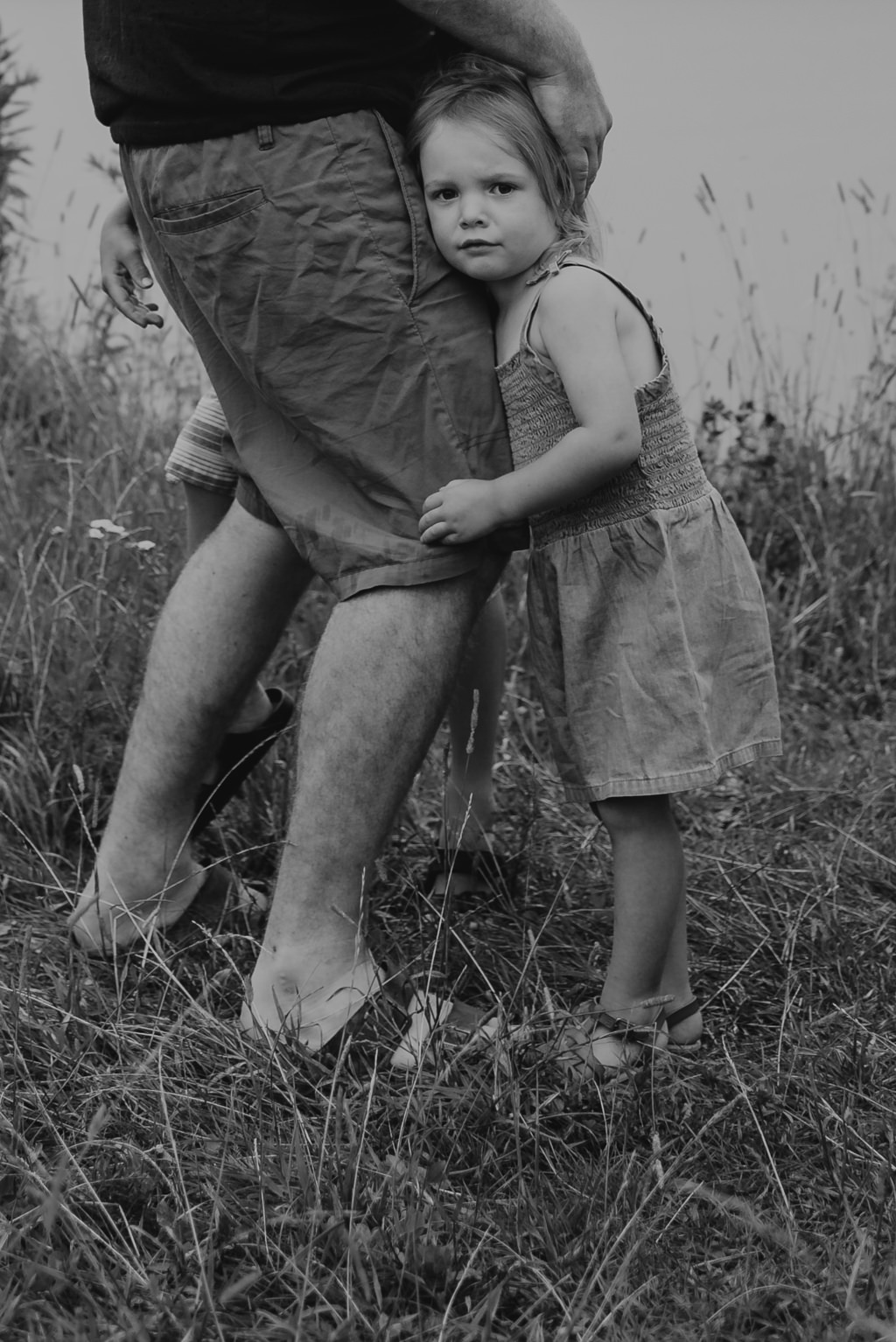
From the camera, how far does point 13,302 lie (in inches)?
186

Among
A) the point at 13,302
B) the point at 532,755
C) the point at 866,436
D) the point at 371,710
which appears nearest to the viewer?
the point at 371,710

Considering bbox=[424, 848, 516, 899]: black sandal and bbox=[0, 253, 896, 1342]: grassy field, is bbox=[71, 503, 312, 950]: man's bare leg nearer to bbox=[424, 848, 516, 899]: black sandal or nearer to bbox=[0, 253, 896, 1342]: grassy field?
bbox=[0, 253, 896, 1342]: grassy field

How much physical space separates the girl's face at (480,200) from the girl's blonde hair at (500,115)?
11 millimetres

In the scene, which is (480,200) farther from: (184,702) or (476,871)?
(476,871)

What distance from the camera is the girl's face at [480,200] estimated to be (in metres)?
1.70

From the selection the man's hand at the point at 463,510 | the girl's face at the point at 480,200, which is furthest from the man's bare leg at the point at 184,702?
the girl's face at the point at 480,200

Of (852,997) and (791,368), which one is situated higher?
(791,368)

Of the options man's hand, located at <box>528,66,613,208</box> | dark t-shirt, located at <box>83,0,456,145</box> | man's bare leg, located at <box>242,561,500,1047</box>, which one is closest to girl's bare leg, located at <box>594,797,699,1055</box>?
man's bare leg, located at <box>242,561,500,1047</box>

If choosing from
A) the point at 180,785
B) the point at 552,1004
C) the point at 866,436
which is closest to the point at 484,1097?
the point at 552,1004

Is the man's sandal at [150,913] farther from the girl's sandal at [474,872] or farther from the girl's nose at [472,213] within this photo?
the girl's nose at [472,213]

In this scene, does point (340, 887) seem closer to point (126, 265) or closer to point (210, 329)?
point (210, 329)

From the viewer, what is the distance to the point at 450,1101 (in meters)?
1.68

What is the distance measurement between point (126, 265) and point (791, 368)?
2409mm

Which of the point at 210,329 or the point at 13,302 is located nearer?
the point at 210,329
